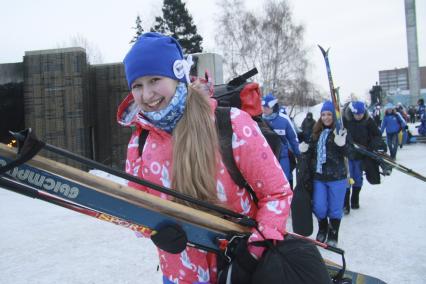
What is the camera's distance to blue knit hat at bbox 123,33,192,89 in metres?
1.52

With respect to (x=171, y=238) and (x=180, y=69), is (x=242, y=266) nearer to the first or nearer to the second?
(x=171, y=238)

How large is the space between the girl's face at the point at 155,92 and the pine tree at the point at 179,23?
80.5 ft

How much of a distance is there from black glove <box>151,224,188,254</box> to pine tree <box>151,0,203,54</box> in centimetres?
2497

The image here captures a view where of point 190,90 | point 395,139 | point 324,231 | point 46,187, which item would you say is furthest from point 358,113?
point 395,139

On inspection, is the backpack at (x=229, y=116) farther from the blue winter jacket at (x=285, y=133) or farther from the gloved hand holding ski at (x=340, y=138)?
the blue winter jacket at (x=285, y=133)

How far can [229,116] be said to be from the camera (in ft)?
4.98

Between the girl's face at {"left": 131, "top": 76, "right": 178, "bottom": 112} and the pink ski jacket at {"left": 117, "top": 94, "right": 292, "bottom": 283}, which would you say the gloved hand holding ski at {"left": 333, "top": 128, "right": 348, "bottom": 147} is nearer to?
the pink ski jacket at {"left": 117, "top": 94, "right": 292, "bottom": 283}

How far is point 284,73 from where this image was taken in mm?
29375

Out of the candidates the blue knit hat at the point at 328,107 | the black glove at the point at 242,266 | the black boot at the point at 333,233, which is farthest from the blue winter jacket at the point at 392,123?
the black glove at the point at 242,266

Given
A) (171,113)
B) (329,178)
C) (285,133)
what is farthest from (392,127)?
(171,113)

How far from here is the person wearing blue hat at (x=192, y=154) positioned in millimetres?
1414

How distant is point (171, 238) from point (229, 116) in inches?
20.9

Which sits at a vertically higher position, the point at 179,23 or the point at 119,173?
the point at 179,23

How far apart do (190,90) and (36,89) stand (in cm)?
793
